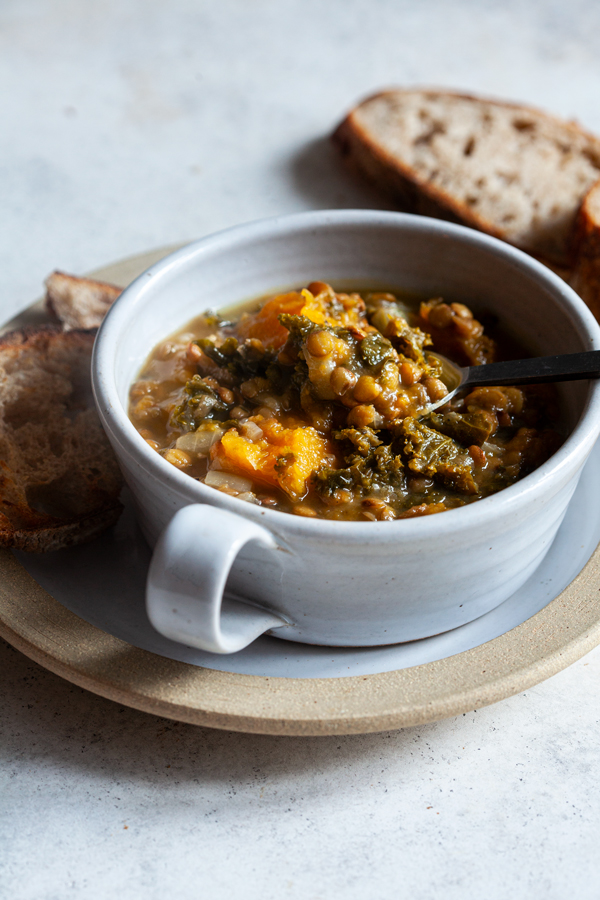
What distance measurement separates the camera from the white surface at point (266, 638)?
247cm

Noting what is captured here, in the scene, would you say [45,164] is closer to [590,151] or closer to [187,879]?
[590,151]

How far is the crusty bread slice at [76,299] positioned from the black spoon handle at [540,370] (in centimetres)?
175

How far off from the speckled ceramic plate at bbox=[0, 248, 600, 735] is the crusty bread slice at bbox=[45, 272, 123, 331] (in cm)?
131

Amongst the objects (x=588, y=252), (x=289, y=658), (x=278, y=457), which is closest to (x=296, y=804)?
(x=289, y=658)

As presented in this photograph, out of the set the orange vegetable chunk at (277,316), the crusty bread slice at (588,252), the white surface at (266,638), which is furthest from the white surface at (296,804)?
the crusty bread slice at (588,252)

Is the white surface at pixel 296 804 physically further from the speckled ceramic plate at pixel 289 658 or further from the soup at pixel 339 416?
the soup at pixel 339 416

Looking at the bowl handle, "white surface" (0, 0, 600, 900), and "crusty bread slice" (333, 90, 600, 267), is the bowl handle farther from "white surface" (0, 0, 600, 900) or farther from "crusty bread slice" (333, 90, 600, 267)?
"crusty bread slice" (333, 90, 600, 267)

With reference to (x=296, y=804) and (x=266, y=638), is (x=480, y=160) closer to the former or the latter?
(x=266, y=638)

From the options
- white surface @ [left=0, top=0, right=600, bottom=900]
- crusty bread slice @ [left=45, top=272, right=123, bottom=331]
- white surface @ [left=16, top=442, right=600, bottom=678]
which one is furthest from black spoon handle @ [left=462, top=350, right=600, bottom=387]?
crusty bread slice @ [left=45, top=272, right=123, bottom=331]

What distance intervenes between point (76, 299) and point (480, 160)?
274 centimetres

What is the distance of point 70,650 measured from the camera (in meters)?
2.39

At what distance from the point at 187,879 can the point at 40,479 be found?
4.84 ft

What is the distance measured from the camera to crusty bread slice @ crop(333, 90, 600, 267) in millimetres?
4734

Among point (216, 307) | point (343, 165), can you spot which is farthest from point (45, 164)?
point (216, 307)
